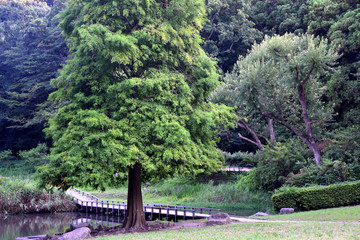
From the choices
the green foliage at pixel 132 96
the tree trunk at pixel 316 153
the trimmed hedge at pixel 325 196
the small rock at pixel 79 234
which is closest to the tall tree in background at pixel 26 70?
the small rock at pixel 79 234

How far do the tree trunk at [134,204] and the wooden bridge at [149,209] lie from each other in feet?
15.1

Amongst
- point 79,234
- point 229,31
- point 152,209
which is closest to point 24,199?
point 152,209

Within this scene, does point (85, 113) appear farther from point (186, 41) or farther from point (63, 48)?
point (63, 48)

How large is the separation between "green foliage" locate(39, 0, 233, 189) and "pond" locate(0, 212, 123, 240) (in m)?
10.1

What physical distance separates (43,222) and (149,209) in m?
7.91

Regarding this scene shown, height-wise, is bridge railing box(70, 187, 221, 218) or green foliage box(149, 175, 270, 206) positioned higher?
green foliage box(149, 175, 270, 206)

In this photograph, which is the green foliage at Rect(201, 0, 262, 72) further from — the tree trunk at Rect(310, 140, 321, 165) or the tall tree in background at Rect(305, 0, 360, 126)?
the tree trunk at Rect(310, 140, 321, 165)

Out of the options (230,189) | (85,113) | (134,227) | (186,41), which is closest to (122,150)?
(85,113)

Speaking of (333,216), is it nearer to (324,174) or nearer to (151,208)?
(324,174)

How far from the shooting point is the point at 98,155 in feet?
42.9

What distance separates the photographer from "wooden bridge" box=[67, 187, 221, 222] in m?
20.9

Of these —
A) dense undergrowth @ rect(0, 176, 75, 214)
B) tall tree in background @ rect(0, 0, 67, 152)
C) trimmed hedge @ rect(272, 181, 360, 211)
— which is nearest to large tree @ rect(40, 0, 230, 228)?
trimmed hedge @ rect(272, 181, 360, 211)

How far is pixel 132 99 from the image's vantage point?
14.2 m

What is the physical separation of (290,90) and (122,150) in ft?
59.6
